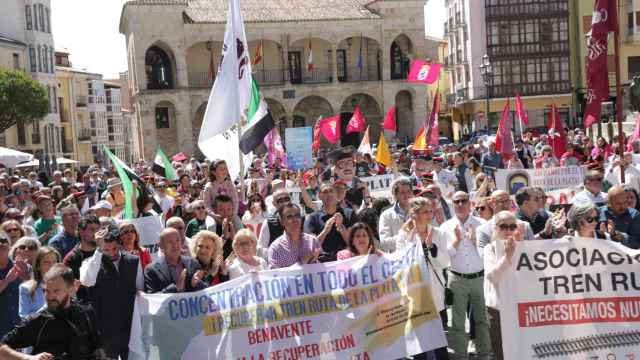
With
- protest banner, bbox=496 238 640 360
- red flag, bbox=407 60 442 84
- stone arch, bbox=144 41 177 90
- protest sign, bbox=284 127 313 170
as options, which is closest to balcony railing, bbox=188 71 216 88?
stone arch, bbox=144 41 177 90

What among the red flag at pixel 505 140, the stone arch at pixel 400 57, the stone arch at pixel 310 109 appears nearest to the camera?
the red flag at pixel 505 140

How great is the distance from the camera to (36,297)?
6391 millimetres

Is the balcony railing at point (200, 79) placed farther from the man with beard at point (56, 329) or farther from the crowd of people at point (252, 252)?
the man with beard at point (56, 329)

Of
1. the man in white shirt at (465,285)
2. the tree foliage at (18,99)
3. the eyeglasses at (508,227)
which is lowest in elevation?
the man in white shirt at (465,285)

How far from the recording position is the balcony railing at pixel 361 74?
176 ft

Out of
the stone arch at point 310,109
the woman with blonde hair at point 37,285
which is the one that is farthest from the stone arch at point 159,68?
the woman with blonde hair at point 37,285

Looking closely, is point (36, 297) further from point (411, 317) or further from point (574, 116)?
point (574, 116)

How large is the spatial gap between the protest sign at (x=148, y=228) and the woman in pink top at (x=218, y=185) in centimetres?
65

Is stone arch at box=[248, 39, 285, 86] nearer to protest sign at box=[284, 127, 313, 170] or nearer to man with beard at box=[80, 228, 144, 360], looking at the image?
protest sign at box=[284, 127, 313, 170]

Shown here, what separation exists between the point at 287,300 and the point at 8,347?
219 centimetres

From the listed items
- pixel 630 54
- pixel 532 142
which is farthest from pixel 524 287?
pixel 630 54

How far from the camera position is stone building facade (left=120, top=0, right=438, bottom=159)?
49812 mm

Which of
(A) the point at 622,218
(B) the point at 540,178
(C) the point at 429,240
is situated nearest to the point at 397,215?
(C) the point at 429,240

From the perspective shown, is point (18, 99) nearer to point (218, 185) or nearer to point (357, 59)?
point (357, 59)
